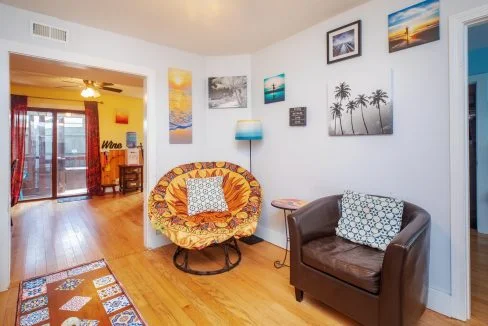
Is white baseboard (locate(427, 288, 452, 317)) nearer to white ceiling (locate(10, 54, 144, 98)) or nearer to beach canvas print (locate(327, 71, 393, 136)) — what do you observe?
beach canvas print (locate(327, 71, 393, 136))

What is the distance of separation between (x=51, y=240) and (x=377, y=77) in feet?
14.0

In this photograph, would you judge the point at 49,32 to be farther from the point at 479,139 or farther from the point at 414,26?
the point at 479,139

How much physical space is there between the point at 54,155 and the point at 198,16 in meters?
5.45

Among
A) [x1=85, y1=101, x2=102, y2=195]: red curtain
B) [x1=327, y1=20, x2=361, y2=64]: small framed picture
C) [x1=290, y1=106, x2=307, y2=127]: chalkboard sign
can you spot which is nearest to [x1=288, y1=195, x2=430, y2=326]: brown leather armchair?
[x1=290, y1=106, x2=307, y2=127]: chalkboard sign

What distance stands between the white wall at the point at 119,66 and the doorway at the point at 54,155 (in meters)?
4.26

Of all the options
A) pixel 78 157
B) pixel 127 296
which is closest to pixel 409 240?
pixel 127 296

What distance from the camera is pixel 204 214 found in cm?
280

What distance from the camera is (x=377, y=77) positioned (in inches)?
87.4

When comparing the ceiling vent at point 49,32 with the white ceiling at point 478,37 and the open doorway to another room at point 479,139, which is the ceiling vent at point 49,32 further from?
the open doorway to another room at point 479,139

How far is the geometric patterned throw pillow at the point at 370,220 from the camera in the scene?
1922mm

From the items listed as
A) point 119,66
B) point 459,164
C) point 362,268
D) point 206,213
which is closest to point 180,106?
point 119,66

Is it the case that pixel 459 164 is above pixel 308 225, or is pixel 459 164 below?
above

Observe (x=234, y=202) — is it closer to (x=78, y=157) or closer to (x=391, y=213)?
(x=391, y=213)

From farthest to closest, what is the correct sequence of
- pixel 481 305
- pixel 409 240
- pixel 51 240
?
pixel 51 240 < pixel 481 305 < pixel 409 240
